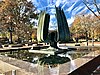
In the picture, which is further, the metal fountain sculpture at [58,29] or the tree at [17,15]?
the tree at [17,15]

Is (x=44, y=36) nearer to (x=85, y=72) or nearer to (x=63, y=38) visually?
(x=63, y=38)

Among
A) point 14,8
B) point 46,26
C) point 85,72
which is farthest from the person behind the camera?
point 14,8

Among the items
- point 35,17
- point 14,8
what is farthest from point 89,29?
point 14,8

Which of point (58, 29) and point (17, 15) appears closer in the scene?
point (58, 29)

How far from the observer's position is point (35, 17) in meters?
36.6

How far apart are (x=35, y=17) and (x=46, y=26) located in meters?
21.7

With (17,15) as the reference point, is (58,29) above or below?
below

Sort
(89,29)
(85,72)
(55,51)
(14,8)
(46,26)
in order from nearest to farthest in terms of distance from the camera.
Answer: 1. (85,72)
2. (55,51)
3. (46,26)
4. (14,8)
5. (89,29)

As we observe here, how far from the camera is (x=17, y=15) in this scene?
34781 millimetres

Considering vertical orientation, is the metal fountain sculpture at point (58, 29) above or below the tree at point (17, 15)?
below

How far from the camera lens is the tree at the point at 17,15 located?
3409 centimetres

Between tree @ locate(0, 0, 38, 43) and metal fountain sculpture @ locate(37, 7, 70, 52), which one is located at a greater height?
tree @ locate(0, 0, 38, 43)

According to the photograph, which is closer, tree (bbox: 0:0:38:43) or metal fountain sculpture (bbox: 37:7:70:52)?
metal fountain sculpture (bbox: 37:7:70:52)

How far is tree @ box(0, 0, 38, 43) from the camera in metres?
34.1
